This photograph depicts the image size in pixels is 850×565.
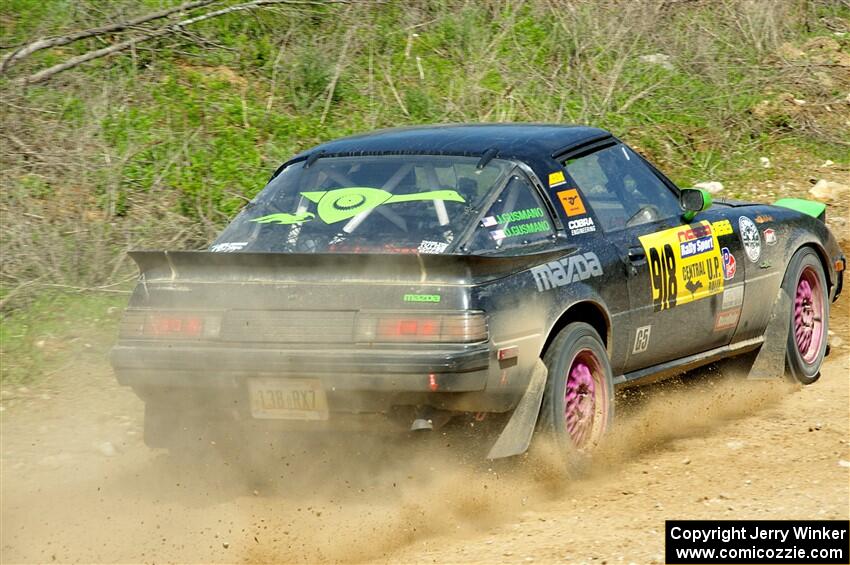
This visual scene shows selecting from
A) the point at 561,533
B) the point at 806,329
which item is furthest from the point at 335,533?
the point at 806,329

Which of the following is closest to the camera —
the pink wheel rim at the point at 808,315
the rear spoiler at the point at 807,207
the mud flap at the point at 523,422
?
the mud flap at the point at 523,422

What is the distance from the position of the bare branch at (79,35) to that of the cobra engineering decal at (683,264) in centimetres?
608

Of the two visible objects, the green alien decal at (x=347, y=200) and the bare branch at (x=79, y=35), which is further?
the bare branch at (x=79, y=35)

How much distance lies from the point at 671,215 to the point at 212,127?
16.6ft

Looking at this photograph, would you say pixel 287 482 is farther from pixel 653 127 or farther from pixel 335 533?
pixel 653 127

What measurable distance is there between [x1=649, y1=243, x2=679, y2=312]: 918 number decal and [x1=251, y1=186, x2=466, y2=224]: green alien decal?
45.9 inches

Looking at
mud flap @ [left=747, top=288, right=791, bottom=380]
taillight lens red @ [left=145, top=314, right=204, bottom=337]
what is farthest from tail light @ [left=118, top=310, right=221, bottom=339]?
mud flap @ [left=747, top=288, right=791, bottom=380]

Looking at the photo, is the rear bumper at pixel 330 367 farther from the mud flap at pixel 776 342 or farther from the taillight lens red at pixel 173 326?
the mud flap at pixel 776 342

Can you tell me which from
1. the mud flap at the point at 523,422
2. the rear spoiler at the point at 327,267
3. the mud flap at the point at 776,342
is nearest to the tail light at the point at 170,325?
the rear spoiler at the point at 327,267

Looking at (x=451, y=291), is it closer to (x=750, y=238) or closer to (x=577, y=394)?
(x=577, y=394)

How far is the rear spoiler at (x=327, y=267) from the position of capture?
4707 millimetres

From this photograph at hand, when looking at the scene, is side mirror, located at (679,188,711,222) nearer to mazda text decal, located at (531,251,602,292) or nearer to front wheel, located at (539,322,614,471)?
mazda text decal, located at (531,251,602,292)

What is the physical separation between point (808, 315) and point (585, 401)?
2562mm

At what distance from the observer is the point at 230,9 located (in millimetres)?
11281
